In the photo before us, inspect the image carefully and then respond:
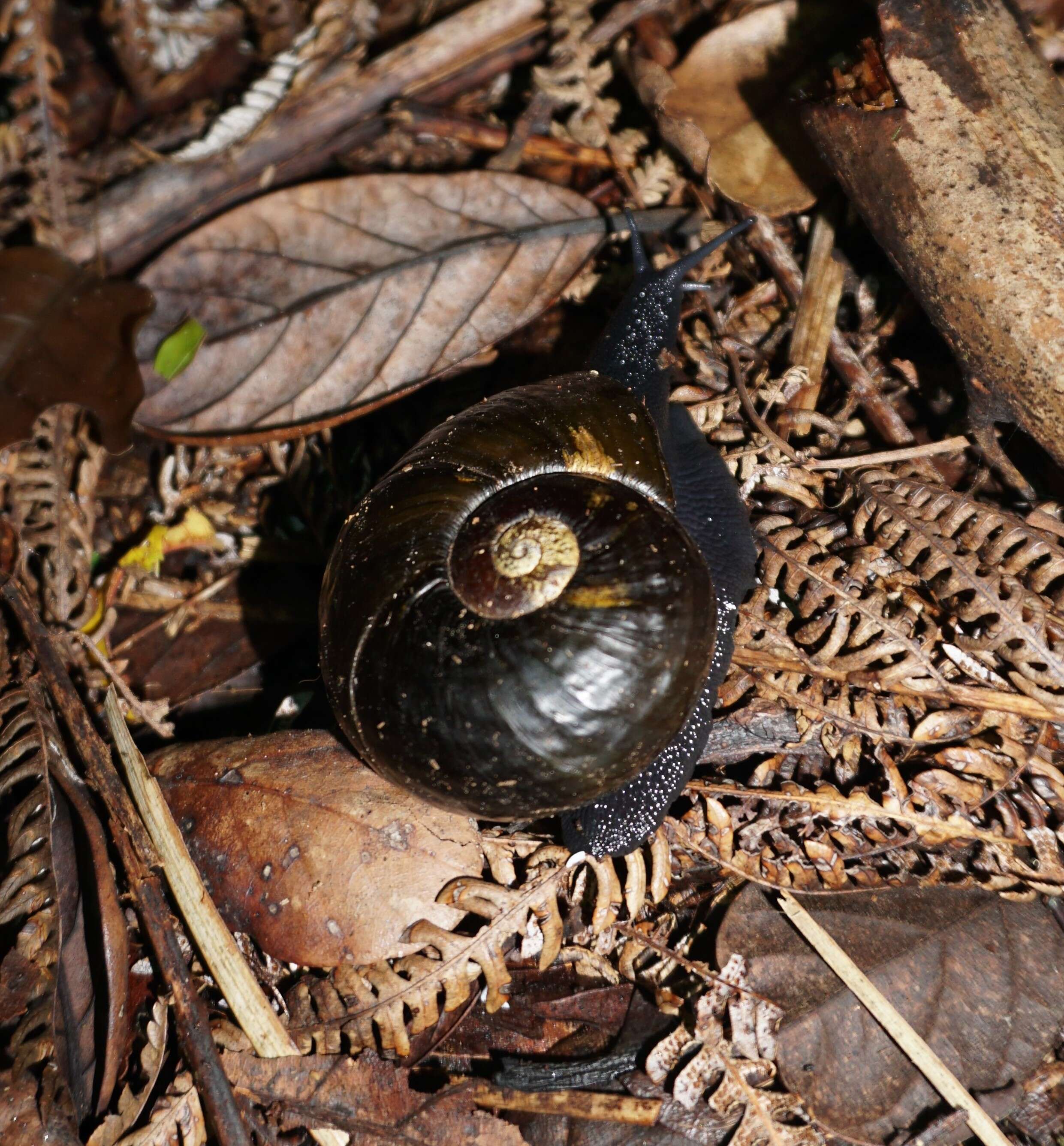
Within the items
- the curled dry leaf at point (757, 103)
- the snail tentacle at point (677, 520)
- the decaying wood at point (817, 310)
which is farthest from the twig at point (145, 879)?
the curled dry leaf at point (757, 103)

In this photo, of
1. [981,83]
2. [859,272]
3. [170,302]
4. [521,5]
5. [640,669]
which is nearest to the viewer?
[640,669]

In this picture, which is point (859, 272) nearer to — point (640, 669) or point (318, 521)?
point (640, 669)

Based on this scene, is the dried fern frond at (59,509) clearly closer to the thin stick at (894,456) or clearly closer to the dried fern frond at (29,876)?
the dried fern frond at (29,876)

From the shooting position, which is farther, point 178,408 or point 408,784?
point 178,408

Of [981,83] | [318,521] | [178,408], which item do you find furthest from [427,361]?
[981,83]

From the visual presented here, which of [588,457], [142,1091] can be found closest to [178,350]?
[588,457]
